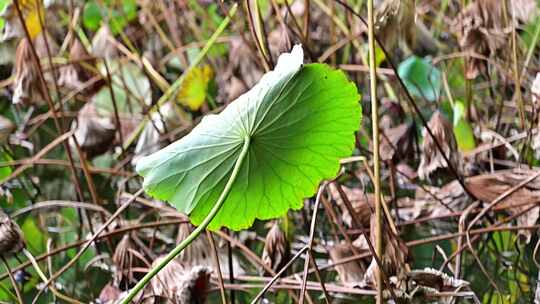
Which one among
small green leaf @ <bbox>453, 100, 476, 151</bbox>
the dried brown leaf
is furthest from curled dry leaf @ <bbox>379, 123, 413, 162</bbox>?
the dried brown leaf

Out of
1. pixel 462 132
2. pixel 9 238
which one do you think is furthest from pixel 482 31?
pixel 9 238

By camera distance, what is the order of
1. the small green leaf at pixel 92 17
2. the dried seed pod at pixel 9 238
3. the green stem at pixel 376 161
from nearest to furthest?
1. the green stem at pixel 376 161
2. the dried seed pod at pixel 9 238
3. the small green leaf at pixel 92 17

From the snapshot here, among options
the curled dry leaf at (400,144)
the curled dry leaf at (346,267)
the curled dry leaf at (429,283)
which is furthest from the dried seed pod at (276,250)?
the curled dry leaf at (400,144)

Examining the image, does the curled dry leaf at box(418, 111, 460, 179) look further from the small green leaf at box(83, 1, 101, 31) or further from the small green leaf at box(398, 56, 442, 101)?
the small green leaf at box(83, 1, 101, 31)

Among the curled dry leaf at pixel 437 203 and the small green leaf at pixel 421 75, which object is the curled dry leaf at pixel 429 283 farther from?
A: the small green leaf at pixel 421 75

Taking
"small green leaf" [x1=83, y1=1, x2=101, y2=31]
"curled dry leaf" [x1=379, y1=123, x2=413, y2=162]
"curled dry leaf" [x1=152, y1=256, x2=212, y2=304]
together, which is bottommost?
"curled dry leaf" [x1=152, y1=256, x2=212, y2=304]

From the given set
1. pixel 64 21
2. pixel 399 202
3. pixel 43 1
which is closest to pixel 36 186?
pixel 43 1

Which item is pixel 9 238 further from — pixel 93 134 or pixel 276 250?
pixel 93 134
